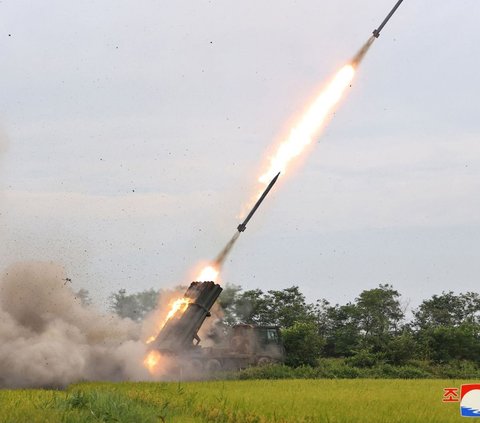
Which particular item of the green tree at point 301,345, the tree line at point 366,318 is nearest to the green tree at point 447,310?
the tree line at point 366,318

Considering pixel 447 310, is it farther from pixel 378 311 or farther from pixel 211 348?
pixel 211 348

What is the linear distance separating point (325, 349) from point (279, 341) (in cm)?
2614

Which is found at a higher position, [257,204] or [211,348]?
[257,204]

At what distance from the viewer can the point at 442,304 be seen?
7856 centimetres

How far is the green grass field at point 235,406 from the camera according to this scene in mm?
18781

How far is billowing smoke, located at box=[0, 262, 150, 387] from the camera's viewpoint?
108ft

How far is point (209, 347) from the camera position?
1538 inches

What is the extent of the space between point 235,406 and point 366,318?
53.2m

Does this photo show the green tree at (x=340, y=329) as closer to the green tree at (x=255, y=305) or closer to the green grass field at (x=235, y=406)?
the green tree at (x=255, y=305)

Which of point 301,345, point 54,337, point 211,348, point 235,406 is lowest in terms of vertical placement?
point 235,406

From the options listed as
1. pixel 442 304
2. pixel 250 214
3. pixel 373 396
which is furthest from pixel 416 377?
pixel 442 304

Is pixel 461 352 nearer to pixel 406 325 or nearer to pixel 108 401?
pixel 406 325

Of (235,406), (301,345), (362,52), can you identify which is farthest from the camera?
(301,345)

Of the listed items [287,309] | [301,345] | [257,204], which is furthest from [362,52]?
[287,309]
